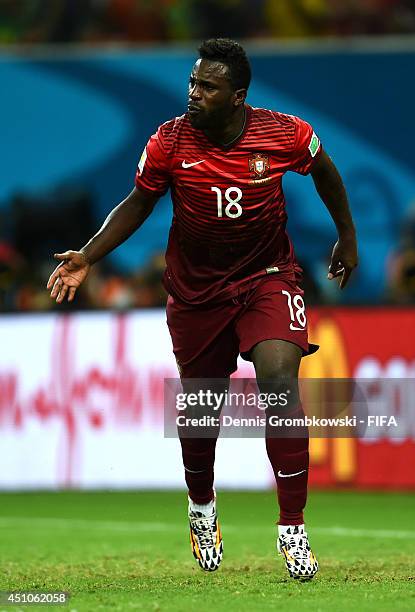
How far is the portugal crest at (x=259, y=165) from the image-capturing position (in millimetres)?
6389

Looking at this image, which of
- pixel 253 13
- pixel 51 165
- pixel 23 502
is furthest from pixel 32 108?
pixel 23 502

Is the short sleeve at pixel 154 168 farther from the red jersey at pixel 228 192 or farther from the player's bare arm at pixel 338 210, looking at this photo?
the player's bare arm at pixel 338 210

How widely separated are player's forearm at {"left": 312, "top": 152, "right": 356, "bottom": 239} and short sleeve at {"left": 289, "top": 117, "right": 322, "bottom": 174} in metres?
0.08

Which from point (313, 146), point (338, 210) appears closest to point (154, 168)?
point (313, 146)

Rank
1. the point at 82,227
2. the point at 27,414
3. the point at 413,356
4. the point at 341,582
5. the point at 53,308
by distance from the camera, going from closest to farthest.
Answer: the point at 341,582 < the point at 413,356 < the point at 27,414 < the point at 53,308 < the point at 82,227

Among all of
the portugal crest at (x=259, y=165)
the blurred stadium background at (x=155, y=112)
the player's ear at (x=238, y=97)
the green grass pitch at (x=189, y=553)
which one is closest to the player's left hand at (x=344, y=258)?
the portugal crest at (x=259, y=165)

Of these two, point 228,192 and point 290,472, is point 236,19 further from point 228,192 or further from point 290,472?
point 290,472

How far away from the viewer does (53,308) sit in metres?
13.3

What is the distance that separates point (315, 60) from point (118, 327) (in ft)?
15.0

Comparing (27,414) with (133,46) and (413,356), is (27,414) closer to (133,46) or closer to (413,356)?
(413,356)

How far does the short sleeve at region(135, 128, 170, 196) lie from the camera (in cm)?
641

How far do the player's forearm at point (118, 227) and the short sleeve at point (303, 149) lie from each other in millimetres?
729

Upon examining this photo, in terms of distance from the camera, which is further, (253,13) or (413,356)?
(253,13)

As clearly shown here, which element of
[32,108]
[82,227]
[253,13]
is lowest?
[82,227]
